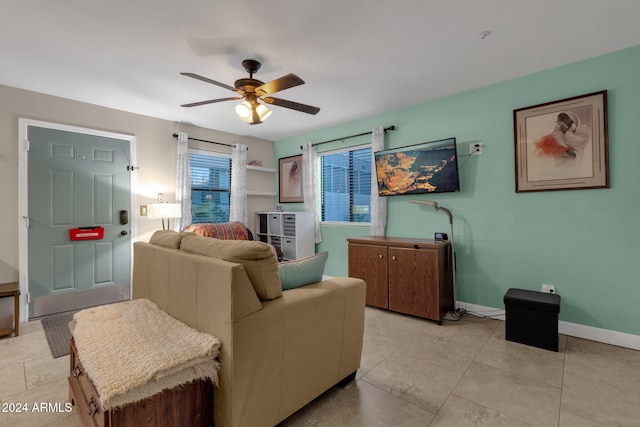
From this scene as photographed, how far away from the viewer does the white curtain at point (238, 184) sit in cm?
484

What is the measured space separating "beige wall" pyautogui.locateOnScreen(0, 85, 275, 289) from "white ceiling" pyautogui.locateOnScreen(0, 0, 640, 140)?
0.20 metres

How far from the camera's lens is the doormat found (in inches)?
98.3

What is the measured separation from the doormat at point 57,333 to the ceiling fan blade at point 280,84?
276 cm

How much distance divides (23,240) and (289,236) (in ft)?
10.2

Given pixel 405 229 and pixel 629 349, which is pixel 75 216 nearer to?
pixel 405 229

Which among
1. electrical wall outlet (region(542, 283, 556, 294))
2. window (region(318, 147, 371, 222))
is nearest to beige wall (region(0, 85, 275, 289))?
window (region(318, 147, 371, 222))

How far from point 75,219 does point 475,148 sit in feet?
15.4

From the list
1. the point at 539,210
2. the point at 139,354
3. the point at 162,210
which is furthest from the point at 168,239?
the point at 539,210

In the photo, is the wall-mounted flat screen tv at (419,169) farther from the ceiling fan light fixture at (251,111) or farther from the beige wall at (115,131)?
the beige wall at (115,131)

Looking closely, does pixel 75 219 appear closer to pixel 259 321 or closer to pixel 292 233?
pixel 292 233

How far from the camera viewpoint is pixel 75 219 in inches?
137

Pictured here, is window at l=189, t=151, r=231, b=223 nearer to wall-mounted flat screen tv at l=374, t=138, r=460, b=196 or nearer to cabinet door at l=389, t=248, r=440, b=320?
wall-mounted flat screen tv at l=374, t=138, r=460, b=196

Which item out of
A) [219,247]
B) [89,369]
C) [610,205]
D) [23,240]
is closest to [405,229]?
[610,205]

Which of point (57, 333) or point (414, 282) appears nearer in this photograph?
point (57, 333)
